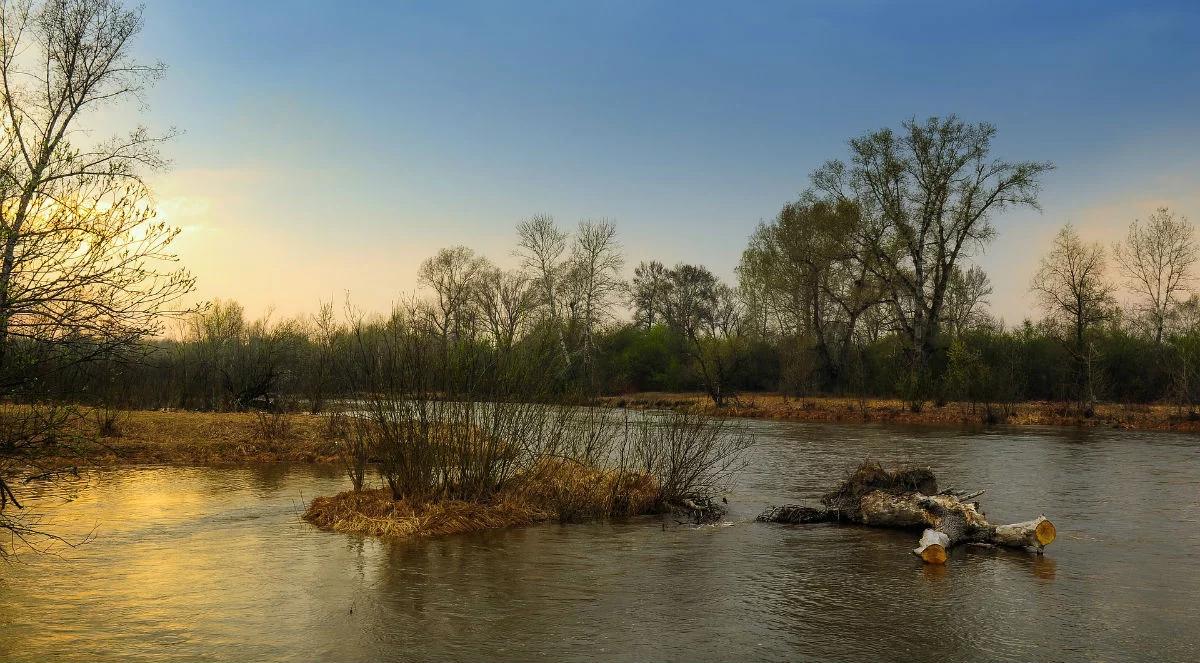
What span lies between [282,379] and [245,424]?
720 centimetres

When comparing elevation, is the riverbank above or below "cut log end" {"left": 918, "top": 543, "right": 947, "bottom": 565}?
above

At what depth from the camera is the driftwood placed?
36.1 ft

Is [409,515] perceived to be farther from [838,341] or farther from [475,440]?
[838,341]

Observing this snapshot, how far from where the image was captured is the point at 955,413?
39.6 meters

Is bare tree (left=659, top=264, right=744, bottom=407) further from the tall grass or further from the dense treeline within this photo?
the tall grass

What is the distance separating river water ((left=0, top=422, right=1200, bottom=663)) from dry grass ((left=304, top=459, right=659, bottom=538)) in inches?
18.7

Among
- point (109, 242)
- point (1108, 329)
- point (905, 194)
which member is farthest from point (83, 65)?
point (1108, 329)

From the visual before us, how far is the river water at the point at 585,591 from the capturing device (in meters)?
6.98

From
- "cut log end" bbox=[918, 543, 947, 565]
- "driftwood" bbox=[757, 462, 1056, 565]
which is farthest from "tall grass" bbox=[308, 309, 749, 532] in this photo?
"cut log end" bbox=[918, 543, 947, 565]

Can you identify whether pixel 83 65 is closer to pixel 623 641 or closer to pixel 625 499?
pixel 625 499

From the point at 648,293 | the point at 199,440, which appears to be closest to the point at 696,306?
the point at 648,293

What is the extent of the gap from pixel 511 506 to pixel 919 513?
6416 mm

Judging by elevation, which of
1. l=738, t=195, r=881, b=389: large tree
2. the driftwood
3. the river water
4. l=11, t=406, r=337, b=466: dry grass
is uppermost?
l=738, t=195, r=881, b=389: large tree

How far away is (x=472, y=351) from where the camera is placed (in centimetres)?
1261
